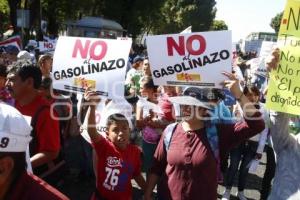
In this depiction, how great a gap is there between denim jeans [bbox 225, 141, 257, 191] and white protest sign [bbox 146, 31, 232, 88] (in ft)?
8.12

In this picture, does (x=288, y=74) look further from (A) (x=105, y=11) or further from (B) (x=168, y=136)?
(A) (x=105, y=11)

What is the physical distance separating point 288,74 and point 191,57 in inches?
31.0

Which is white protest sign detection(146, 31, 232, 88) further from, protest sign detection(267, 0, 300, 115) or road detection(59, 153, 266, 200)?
road detection(59, 153, 266, 200)

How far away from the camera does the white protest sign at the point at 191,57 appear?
3.38 m

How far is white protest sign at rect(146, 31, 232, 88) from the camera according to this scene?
3377mm

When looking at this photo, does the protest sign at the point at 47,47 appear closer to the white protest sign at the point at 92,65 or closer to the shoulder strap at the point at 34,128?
the white protest sign at the point at 92,65

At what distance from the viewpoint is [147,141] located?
5.03 m

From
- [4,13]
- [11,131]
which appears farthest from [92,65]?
[4,13]

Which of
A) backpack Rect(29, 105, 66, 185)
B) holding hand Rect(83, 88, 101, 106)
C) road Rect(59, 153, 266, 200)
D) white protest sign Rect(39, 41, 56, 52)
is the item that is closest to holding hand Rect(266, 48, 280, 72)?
holding hand Rect(83, 88, 101, 106)

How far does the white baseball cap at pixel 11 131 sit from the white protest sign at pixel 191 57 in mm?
1713

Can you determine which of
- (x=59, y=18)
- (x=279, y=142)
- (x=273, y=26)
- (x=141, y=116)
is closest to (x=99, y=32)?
(x=59, y=18)

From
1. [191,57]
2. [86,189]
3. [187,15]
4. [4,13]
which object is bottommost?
[86,189]

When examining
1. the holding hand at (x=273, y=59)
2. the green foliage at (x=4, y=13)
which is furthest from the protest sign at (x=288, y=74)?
the green foliage at (x=4, y=13)

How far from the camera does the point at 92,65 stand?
3459 millimetres
